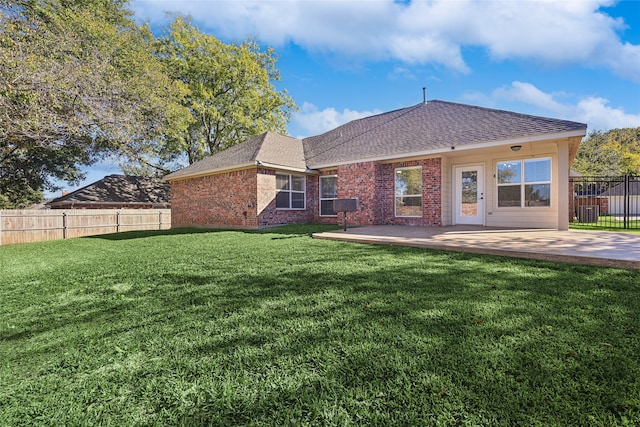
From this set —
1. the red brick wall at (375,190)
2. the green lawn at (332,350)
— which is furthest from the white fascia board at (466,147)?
the green lawn at (332,350)

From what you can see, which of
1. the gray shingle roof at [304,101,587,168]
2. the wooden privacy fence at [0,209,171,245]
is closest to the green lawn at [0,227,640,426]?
the gray shingle roof at [304,101,587,168]

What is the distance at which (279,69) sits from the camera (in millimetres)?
25297

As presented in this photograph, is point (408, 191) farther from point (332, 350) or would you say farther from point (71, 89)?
point (71, 89)

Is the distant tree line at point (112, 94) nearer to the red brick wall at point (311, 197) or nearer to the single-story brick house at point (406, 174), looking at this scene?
the single-story brick house at point (406, 174)

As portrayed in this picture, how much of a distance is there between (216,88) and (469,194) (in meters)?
19.8

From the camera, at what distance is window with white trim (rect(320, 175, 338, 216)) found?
44.0 ft

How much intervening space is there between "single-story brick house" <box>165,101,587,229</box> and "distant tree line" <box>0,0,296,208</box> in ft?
13.7

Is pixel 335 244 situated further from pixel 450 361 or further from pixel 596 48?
pixel 596 48

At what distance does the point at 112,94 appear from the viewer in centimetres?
1191

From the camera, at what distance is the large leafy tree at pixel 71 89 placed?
8805 millimetres

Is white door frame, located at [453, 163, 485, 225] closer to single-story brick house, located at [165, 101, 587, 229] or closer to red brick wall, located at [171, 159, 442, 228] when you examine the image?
single-story brick house, located at [165, 101, 587, 229]

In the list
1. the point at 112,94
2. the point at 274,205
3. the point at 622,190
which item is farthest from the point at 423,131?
the point at 622,190

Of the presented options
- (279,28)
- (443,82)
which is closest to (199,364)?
(279,28)

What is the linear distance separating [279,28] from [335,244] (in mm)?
11653
